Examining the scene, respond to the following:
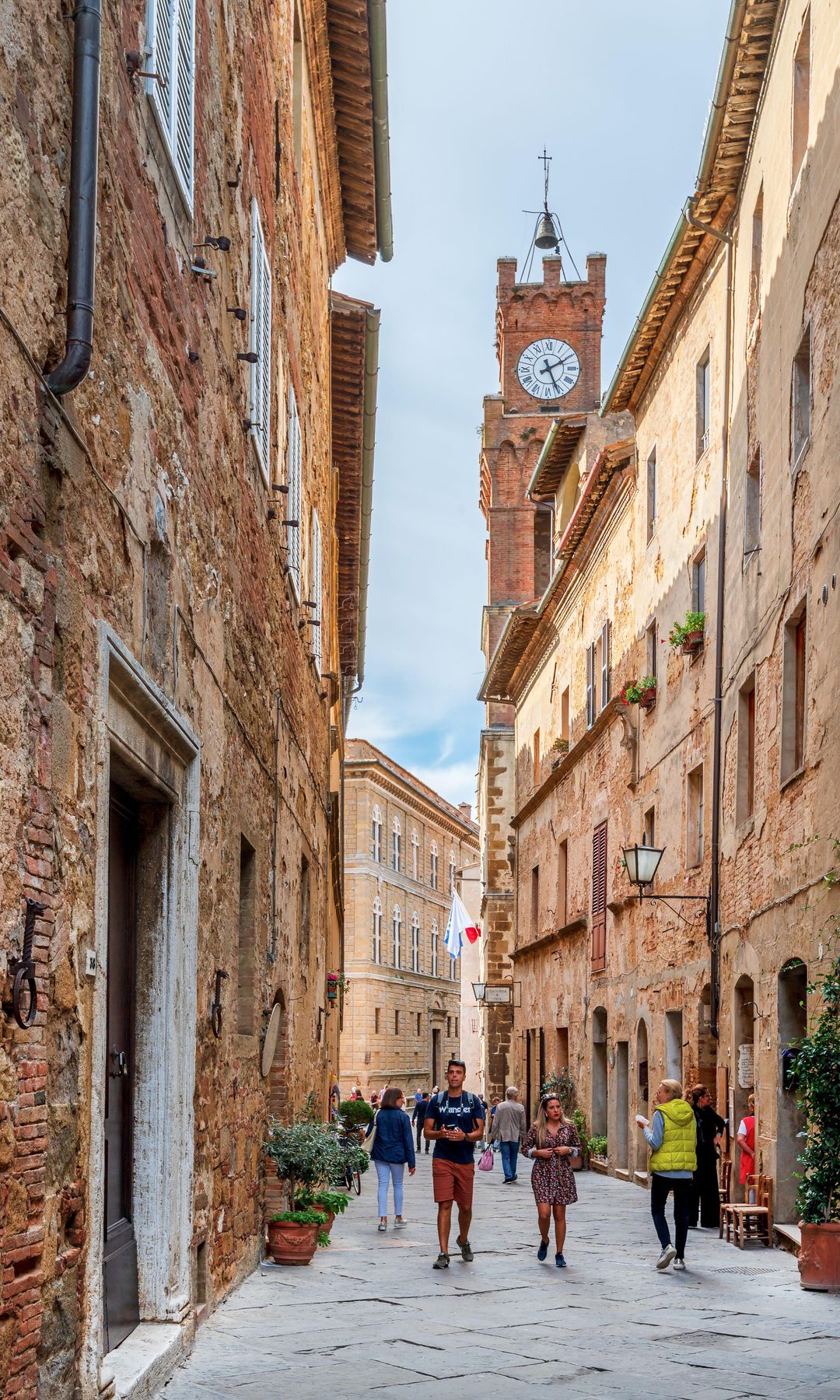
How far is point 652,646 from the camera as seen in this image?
2147cm

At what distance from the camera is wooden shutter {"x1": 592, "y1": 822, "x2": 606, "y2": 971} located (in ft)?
81.0

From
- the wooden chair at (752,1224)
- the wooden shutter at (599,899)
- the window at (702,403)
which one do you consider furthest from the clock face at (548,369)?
the wooden chair at (752,1224)

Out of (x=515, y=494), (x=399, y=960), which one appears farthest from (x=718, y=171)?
(x=399, y=960)

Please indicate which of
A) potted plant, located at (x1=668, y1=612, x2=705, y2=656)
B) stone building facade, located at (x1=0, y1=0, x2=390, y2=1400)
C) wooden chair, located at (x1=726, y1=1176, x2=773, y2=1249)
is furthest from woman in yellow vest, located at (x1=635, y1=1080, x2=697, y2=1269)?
potted plant, located at (x1=668, y1=612, x2=705, y2=656)

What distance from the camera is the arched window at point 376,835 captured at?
57.3m

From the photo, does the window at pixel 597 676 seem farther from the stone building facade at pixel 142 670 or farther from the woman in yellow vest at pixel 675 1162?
the woman in yellow vest at pixel 675 1162

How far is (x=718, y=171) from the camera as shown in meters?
17.2

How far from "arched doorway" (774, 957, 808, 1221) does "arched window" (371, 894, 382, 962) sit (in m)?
42.8

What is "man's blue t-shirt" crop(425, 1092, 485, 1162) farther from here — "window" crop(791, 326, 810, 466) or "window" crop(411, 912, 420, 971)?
"window" crop(411, 912, 420, 971)

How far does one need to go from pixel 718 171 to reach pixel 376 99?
3710 millimetres

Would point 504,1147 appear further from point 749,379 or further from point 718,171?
point 718,171

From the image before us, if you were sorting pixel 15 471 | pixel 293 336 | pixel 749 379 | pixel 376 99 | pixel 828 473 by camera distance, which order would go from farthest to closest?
pixel 376 99, pixel 749 379, pixel 293 336, pixel 828 473, pixel 15 471

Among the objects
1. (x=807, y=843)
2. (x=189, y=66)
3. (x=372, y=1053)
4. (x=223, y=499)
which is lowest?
(x=372, y=1053)

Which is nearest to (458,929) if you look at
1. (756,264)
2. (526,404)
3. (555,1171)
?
(526,404)
